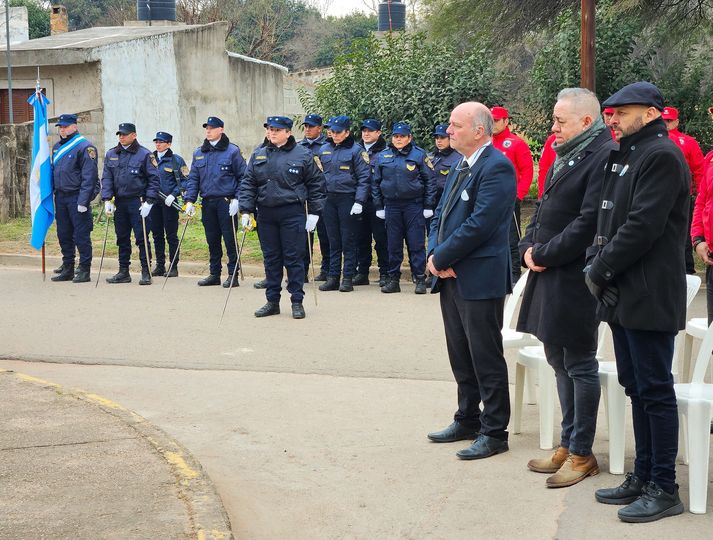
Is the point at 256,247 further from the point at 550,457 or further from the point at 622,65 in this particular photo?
the point at 550,457

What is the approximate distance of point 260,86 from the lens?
2834cm

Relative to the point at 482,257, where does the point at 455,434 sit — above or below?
below

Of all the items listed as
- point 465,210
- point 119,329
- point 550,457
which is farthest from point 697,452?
point 119,329

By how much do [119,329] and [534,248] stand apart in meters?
5.92

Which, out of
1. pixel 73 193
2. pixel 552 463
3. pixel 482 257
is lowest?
pixel 552 463

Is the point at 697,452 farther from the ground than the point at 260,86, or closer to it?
closer to it

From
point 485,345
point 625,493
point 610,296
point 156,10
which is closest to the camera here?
point 610,296

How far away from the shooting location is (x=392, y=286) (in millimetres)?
12875

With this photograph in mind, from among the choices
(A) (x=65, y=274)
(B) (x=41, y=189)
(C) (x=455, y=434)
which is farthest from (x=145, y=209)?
(C) (x=455, y=434)

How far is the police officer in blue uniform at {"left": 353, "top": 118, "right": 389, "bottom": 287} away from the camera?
13.5m

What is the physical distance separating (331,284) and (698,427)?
8.21 m

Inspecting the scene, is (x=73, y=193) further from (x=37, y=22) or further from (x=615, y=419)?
(x=37, y=22)

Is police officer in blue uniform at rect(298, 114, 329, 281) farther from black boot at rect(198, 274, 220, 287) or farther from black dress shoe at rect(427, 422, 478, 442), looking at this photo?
black dress shoe at rect(427, 422, 478, 442)

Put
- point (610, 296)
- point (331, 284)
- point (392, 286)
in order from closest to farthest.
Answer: point (610, 296) < point (392, 286) < point (331, 284)
